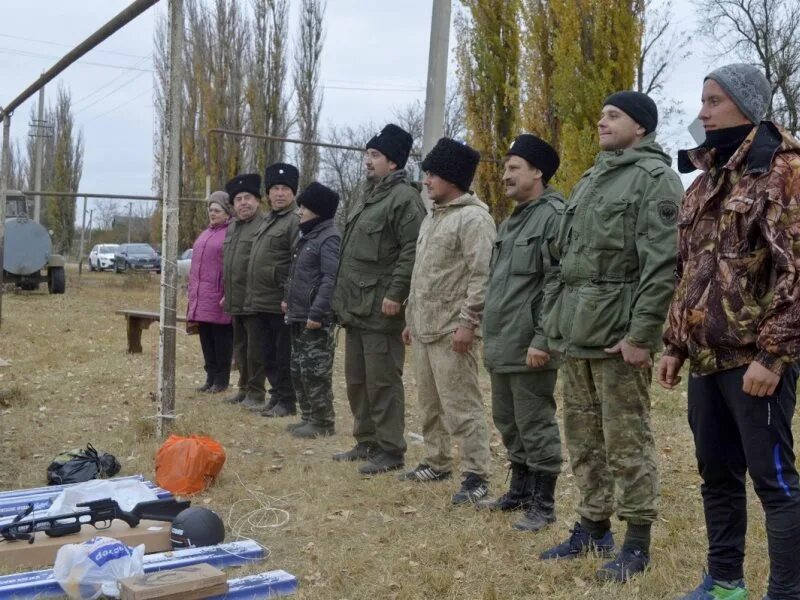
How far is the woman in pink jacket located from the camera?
8.80 metres

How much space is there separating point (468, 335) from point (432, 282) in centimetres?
47

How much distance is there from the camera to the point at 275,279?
7.87 metres

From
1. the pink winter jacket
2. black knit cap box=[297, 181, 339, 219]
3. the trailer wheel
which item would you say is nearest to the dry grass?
the pink winter jacket

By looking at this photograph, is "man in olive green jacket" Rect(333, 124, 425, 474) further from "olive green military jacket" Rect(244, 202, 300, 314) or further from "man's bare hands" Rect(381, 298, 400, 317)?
"olive green military jacket" Rect(244, 202, 300, 314)

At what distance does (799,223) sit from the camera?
3.01 meters

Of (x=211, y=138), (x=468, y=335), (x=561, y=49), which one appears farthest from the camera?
(x=211, y=138)

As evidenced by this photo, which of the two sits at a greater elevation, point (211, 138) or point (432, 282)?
point (211, 138)

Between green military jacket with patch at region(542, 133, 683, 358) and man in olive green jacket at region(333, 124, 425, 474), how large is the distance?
2056 millimetres

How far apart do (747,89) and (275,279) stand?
17.1ft

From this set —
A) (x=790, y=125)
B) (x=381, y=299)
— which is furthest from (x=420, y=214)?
(x=790, y=125)

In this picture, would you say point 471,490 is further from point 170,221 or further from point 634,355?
point 170,221

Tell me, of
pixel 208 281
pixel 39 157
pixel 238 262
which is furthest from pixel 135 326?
pixel 39 157

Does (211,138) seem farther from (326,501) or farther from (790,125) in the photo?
(326,501)

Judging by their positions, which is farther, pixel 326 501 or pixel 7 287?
pixel 7 287
